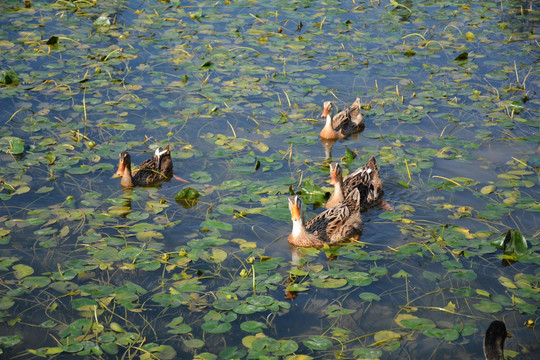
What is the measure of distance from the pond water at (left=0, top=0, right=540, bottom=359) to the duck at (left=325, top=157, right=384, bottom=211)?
6.2 inches

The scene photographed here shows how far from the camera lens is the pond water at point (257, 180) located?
5.83 m

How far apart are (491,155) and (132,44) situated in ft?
22.5

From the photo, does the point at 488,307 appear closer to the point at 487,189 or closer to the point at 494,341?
the point at 494,341

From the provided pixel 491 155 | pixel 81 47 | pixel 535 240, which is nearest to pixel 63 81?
pixel 81 47

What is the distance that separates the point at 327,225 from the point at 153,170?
2421 mm

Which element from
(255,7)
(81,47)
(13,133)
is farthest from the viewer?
(255,7)

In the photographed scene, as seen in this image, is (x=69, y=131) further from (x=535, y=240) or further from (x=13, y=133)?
(x=535, y=240)

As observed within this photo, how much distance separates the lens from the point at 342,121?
9.53 metres

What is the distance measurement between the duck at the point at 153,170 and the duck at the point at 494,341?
15.6ft

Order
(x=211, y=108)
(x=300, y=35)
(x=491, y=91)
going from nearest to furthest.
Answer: (x=211, y=108) → (x=491, y=91) → (x=300, y=35)

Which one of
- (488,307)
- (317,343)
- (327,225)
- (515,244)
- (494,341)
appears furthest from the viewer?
(327,225)

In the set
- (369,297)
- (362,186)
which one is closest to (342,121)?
(362,186)

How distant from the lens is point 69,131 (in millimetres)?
9141

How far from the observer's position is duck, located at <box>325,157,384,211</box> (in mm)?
7824
